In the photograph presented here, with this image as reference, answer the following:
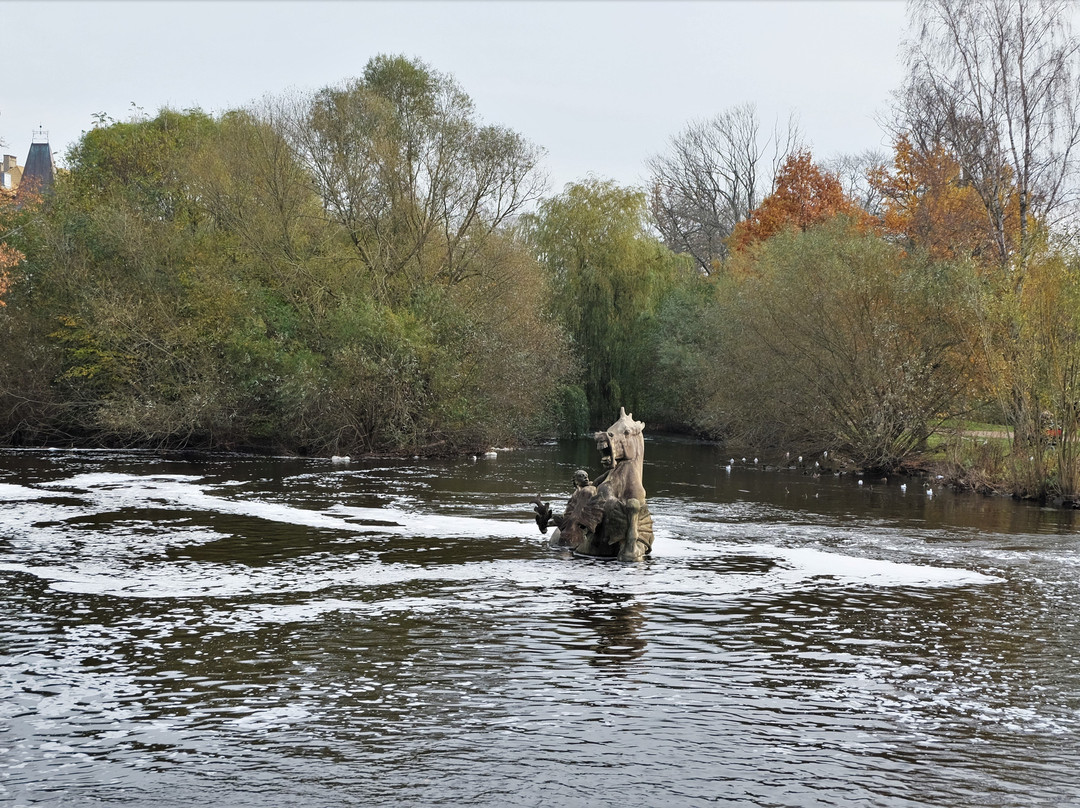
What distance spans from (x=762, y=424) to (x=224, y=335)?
19.6 metres

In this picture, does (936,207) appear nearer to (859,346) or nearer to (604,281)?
(859,346)

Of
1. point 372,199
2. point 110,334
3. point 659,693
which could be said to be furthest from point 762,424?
point 659,693

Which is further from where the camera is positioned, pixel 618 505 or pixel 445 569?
pixel 618 505

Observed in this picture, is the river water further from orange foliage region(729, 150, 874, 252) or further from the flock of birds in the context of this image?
orange foliage region(729, 150, 874, 252)

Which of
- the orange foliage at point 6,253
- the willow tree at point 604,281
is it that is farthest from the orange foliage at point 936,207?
the orange foliage at point 6,253

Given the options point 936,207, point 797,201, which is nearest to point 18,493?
point 936,207

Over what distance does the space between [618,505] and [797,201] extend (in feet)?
147

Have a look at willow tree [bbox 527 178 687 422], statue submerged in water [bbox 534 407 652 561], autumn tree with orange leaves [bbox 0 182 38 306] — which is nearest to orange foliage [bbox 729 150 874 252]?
willow tree [bbox 527 178 687 422]

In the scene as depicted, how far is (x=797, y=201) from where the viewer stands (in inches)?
2279

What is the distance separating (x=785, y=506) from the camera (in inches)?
1004

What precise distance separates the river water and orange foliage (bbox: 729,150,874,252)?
38055 mm

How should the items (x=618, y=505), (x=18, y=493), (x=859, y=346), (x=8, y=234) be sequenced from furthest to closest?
(x=8, y=234) → (x=859, y=346) → (x=18, y=493) → (x=618, y=505)

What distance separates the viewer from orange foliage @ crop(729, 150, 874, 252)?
187 ft

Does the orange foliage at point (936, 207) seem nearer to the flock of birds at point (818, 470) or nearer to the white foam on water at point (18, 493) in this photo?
the flock of birds at point (818, 470)
